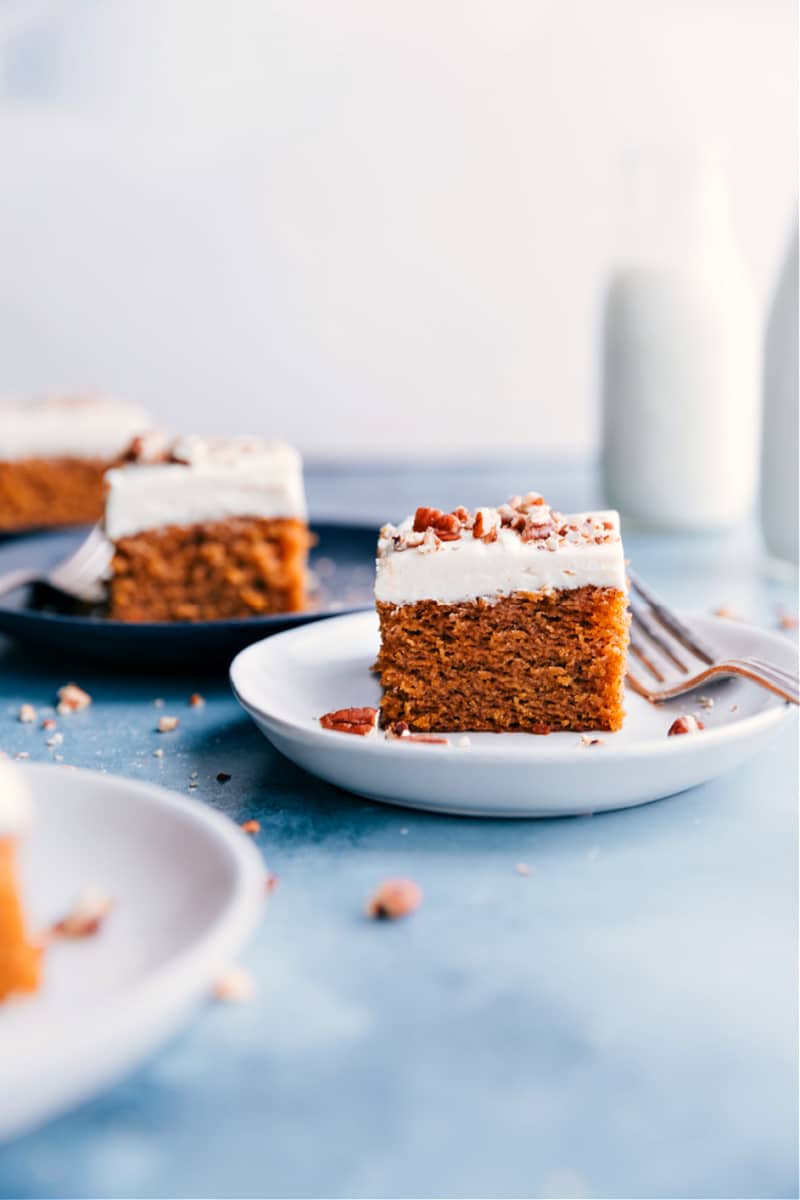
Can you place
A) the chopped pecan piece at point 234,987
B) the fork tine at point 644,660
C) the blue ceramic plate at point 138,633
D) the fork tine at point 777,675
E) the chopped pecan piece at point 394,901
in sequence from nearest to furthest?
the chopped pecan piece at point 234,987, the chopped pecan piece at point 394,901, the fork tine at point 777,675, the fork tine at point 644,660, the blue ceramic plate at point 138,633

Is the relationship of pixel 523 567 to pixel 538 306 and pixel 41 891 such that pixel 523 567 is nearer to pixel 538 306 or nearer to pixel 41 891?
pixel 41 891

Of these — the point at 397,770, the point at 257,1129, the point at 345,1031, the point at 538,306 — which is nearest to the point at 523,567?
the point at 397,770

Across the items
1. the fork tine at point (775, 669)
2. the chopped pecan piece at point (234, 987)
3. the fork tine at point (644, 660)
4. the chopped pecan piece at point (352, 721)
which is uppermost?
the fork tine at point (775, 669)

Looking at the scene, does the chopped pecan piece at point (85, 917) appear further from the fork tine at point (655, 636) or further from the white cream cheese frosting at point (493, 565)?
the fork tine at point (655, 636)

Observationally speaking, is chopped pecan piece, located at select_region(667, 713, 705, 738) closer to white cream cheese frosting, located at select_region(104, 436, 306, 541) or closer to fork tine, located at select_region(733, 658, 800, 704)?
fork tine, located at select_region(733, 658, 800, 704)

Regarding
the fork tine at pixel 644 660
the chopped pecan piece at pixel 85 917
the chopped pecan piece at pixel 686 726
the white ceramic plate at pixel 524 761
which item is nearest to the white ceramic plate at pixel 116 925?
the chopped pecan piece at pixel 85 917
